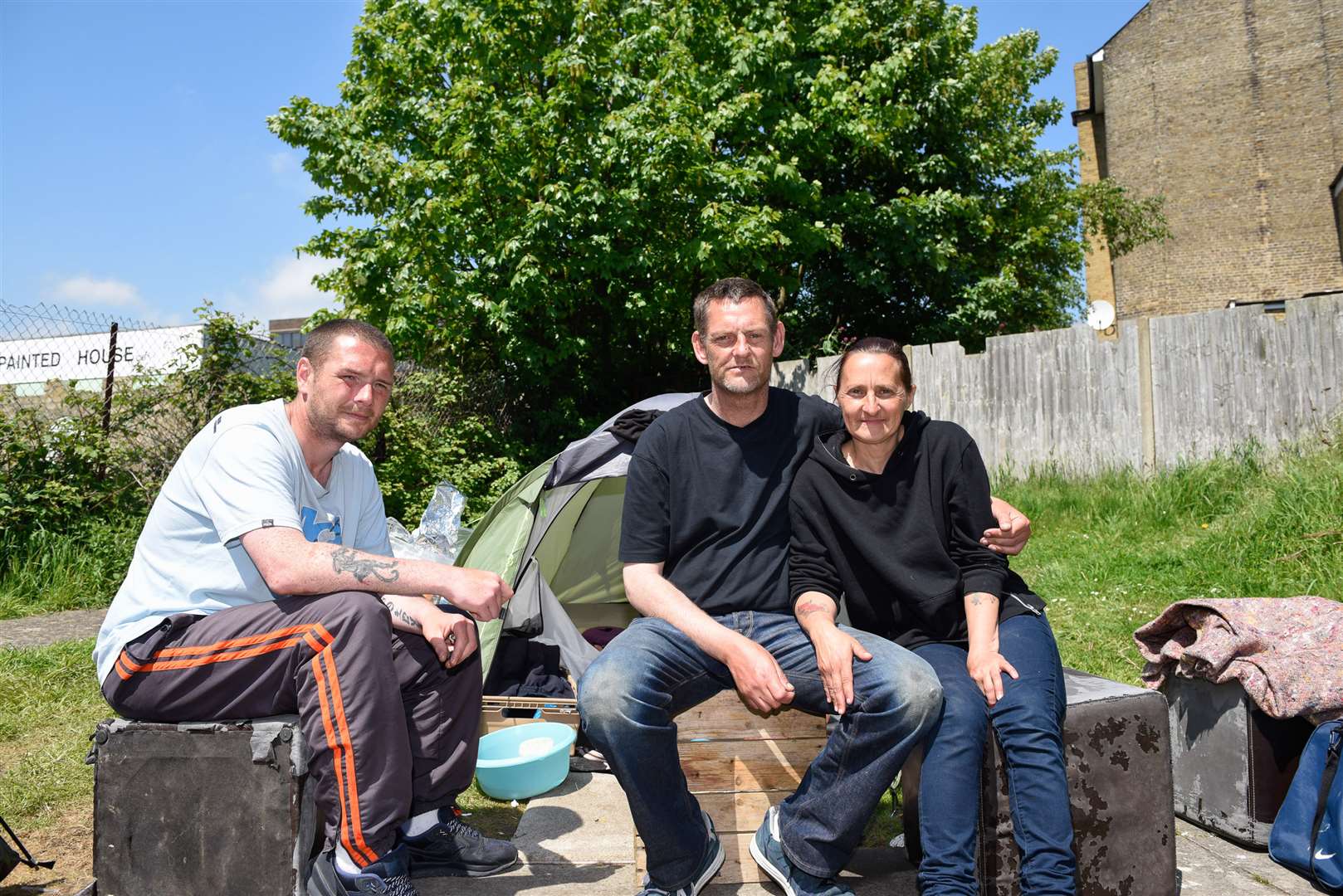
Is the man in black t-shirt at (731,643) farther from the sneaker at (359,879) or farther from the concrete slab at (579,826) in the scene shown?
the sneaker at (359,879)

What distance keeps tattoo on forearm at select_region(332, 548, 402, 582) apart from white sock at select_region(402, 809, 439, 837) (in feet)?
2.40

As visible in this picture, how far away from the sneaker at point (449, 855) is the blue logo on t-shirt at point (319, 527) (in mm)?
834

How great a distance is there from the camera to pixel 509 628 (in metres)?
3.95

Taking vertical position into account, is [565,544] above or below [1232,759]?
above

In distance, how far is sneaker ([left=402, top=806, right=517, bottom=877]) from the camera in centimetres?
254

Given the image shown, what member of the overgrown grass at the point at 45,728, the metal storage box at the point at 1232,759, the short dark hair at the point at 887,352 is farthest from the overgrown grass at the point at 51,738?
the metal storage box at the point at 1232,759

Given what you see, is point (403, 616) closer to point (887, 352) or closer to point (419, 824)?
point (419, 824)

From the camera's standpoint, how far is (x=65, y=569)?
18.9 feet

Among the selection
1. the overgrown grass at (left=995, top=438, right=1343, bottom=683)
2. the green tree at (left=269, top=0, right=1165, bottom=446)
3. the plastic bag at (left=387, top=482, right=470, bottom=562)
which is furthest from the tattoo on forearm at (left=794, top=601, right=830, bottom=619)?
the green tree at (left=269, top=0, right=1165, bottom=446)

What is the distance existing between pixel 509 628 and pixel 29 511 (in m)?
3.97

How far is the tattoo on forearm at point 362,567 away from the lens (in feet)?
7.14

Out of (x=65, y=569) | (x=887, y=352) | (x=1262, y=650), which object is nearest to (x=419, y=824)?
(x=887, y=352)

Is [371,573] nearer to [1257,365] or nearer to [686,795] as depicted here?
[686,795]

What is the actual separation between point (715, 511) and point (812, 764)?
0.72 m
